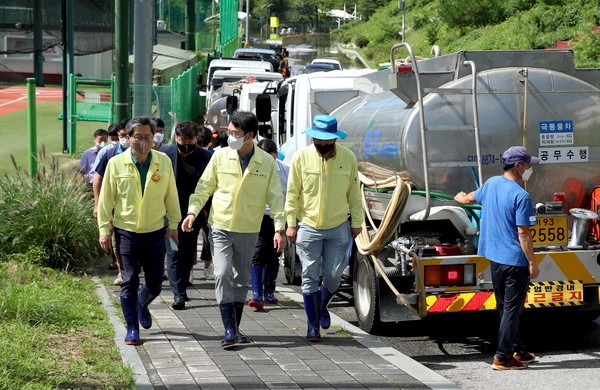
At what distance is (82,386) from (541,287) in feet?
13.2

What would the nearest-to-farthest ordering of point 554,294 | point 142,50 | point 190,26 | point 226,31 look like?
point 554,294
point 142,50
point 190,26
point 226,31

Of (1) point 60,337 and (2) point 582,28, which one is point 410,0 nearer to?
(2) point 582,28

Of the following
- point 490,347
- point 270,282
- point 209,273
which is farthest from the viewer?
point 209,273

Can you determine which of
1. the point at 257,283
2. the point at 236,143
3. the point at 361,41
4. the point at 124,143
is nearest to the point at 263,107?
the point at 124,143

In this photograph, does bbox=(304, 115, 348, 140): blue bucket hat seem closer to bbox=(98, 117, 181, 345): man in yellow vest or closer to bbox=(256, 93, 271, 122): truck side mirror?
bbox=(98, 117, 181, 345): man in yellow vest

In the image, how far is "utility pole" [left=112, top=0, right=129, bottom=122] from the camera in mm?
13352

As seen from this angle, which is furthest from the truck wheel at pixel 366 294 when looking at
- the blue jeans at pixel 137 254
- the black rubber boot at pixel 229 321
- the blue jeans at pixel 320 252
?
the blue jeans at pixel 137 254

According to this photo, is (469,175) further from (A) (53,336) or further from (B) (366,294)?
(A) (53,336)

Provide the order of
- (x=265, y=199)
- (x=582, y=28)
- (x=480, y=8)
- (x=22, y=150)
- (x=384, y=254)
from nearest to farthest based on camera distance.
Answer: (x=265, y=199) < (x=384, y=254) < (x=22, y=150) < (x=582, y=28) < (x=480, y=8)

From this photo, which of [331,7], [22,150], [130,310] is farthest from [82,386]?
[331,7]

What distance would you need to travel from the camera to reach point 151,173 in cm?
749

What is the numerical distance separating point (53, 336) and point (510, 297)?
3.72 metres

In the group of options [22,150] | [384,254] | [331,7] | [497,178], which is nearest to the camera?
[497,178]

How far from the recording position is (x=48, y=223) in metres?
10.5
